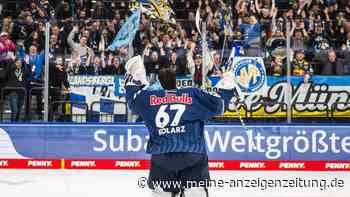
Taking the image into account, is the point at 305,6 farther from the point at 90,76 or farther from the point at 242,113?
the point at 90,76

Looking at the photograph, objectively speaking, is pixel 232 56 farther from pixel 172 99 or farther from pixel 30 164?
pixel 172 99

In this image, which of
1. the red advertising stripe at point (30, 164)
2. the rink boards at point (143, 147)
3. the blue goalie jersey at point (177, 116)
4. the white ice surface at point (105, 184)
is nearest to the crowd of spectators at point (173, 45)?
the rink boards at point (143, 147)

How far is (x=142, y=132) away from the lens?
958 centimetres

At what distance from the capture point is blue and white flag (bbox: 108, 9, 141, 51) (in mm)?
10961

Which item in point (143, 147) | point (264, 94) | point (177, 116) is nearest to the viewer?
point (177, 116)

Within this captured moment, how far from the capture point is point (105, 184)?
9180 millimetres

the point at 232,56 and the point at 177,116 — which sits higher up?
the point at 232,56

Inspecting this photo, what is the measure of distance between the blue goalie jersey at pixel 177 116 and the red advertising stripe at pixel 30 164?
407 centimetres

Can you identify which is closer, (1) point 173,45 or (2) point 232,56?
(2) point 232,56

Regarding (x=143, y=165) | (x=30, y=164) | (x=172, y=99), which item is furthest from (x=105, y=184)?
(x=172, y=99)

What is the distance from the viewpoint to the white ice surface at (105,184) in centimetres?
895

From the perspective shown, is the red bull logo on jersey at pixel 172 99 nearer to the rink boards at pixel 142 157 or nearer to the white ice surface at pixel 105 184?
the white ice surface at pixel 105 184

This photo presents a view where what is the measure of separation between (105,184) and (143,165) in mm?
599

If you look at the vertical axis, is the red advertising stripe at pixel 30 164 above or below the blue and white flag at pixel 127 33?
below
